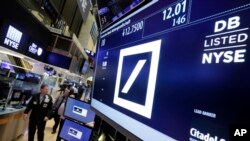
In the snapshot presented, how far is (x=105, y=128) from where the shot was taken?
7.16 feet

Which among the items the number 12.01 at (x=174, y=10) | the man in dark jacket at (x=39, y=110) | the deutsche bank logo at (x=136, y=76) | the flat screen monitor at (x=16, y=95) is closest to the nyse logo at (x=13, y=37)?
the flat screen monitor at (x=16, y=95)

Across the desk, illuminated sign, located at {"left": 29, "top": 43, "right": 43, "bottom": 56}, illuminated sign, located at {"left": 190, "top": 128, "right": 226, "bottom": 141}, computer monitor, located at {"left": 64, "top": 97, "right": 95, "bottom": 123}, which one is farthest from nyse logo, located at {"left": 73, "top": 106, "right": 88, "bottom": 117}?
illuminated sign, located at {"left": 29, "top": 43, "right": 43, "bottom": 56}

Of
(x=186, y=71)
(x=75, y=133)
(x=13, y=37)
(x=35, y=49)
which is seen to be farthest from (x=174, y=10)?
(x=35, y=49)

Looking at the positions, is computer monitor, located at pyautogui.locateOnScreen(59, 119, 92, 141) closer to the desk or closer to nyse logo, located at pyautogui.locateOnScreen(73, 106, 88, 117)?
nyse logo, located at pyautogui.locateOnScreen(73, 106, 88, 117)

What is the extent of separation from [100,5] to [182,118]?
76.2 inches

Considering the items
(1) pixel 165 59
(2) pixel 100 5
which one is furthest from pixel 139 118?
(2) pixel 100 5

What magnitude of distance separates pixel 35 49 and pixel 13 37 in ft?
7.86

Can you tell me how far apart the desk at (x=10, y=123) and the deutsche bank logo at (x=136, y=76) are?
5.07m

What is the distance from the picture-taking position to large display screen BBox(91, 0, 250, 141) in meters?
0.63

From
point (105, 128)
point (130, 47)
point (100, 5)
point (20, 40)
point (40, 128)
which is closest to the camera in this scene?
point (130, 47)

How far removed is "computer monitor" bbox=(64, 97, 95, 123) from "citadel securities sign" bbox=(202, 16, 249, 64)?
81.2 inches

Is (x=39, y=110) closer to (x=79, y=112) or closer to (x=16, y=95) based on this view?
(x=16, y=95)

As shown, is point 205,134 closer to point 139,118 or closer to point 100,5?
point 139,118

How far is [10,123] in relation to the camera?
248 inches
